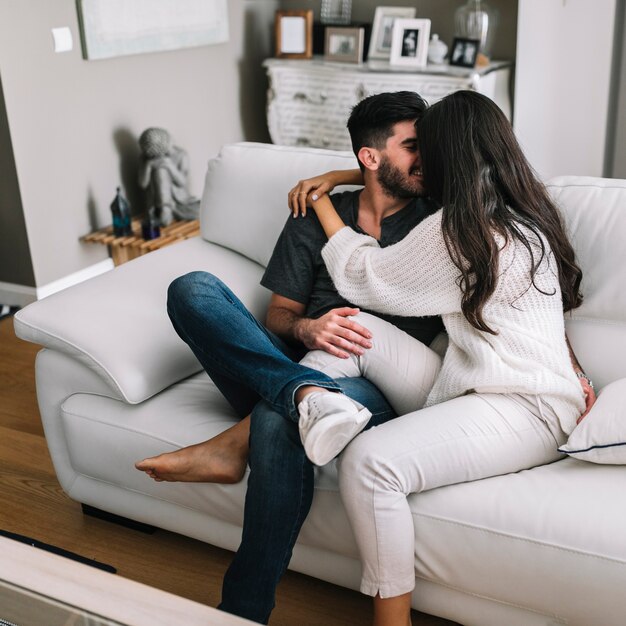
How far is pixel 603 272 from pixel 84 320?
3.62ft

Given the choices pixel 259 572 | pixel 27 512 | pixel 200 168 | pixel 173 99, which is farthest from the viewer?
pixel 200 168

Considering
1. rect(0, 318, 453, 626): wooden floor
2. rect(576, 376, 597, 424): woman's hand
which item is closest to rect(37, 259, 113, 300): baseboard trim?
rect(0, 318, 453, 626): wooden floor

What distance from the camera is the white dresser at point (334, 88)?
12.2 ft

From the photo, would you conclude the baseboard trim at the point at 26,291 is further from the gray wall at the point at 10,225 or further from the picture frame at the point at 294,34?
the picture frame at the point at 294,34

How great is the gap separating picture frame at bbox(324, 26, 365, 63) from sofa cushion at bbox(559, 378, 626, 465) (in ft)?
9.59

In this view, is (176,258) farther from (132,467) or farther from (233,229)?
(132,467)

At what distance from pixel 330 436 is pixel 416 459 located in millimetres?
153

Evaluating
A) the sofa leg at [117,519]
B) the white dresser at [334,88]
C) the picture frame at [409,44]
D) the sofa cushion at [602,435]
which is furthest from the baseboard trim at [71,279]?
the sofa cushion at [602,435]

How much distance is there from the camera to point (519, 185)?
5.14 ft

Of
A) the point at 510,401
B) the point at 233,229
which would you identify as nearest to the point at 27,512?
the point at 233,229

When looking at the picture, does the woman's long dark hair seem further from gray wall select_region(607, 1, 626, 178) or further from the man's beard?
gray wall select_region(607, 1, 626, 178)

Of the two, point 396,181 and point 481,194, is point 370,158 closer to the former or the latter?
point 396,181

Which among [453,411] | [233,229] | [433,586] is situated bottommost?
[433,586]

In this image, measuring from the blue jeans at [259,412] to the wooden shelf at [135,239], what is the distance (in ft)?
5.61
